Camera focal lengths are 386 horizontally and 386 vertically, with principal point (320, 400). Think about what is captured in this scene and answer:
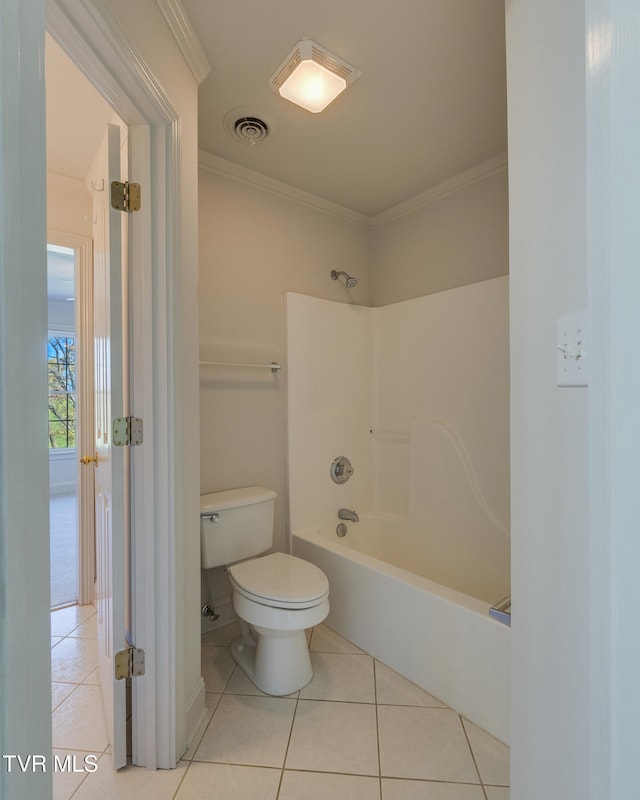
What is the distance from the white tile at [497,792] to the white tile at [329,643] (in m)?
0.74

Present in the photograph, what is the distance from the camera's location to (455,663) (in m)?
1.48

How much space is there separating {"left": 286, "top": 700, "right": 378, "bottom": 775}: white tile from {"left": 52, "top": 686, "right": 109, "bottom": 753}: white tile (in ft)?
2.21

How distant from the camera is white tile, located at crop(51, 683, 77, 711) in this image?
154 centimetres

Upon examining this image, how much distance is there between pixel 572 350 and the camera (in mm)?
756

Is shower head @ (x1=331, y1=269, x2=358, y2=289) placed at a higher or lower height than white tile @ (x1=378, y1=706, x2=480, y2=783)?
higher

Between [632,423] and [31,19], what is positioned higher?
[31,19]

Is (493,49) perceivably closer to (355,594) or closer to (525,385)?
(525,385)

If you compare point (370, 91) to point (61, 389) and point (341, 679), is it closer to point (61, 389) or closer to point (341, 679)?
point (341, 679)

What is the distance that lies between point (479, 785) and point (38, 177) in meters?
1.79

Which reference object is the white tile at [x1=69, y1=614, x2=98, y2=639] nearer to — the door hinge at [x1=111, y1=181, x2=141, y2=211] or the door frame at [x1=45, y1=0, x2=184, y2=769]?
the door frame at [x1=45, y1=0, x2=184, y2=769]

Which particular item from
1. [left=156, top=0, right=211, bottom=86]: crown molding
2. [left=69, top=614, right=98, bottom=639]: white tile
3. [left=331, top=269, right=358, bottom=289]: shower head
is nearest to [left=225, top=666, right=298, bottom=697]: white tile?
[left=69, top=614, right=98, bottom=639]: white tile

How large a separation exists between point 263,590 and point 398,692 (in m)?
0.69

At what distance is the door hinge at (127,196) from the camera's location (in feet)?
4.06

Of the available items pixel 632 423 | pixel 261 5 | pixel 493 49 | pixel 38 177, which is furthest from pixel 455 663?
pixel 261 5
